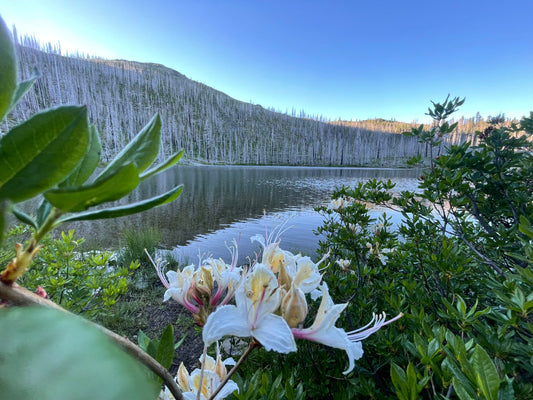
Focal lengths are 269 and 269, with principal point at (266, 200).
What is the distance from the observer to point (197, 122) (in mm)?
56156

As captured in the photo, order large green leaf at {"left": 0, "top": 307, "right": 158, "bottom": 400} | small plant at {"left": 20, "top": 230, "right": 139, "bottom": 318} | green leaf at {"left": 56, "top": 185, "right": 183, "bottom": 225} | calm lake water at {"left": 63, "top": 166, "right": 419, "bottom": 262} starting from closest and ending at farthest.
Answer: large green leaf at {"left": 0, "top": 307, "right": 158, "bottom": 400}, green leaf at {"left": 56, "top": 185, "right": 183, "bottom": 225}, small plant at {"left": 20, "top": 230, "right": 139, "bottom": 318}, calm lake water at {"left": 63, "top": 166, "right": 419, "bottom": 262}

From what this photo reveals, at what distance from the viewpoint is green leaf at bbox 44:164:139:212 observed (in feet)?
0.84

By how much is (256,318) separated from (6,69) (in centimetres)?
52

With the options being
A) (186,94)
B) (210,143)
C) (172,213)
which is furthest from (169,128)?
(172,213)

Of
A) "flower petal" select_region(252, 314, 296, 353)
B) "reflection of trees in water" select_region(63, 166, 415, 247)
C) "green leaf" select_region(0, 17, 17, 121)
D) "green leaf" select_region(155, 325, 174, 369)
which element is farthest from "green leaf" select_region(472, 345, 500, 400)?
"reflection of trees in water" select_region(63, 166, 415, 247)

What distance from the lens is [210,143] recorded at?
53.4m

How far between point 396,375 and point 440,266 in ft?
3.22

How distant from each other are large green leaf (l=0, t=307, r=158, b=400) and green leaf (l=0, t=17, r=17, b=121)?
21cm

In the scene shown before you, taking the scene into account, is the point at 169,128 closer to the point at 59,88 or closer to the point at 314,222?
the point at 59,88

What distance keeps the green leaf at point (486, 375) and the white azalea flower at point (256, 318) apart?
438 millimetres

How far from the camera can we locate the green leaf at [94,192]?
256 millimetres

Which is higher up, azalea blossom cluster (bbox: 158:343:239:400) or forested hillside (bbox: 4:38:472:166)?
forested hillside (bbox: 4:38:472:166)

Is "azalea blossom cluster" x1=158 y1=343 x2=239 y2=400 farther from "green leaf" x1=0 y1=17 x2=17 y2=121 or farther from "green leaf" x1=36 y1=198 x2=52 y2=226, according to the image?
"green leaf" x1=0 y1=17 x2=17 y2=121

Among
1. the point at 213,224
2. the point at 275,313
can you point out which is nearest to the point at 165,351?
the point at 275,313
